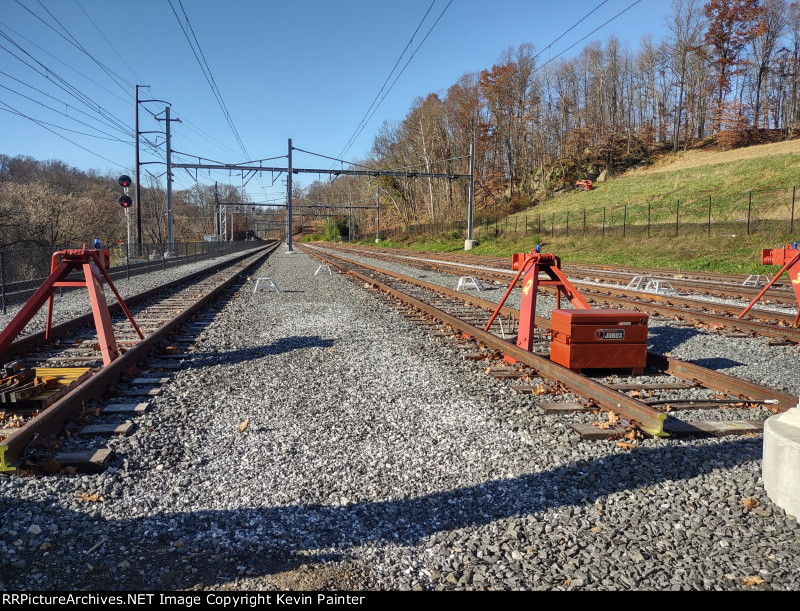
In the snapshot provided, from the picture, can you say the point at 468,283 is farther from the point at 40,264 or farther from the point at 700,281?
the point at 40,264

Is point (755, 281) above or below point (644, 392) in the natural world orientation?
above

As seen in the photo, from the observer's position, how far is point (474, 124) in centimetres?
7450

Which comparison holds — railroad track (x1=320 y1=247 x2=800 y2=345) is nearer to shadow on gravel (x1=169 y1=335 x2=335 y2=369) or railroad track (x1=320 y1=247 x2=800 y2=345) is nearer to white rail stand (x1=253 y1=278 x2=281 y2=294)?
shadow on gravel (x1=169 y1=335 x2=335 y2=369)

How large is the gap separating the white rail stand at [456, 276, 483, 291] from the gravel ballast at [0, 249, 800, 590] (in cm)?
1092

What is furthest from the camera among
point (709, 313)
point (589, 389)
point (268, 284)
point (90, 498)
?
point (268, 284)

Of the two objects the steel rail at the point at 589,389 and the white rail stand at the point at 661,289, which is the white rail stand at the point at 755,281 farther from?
the steel rail at the point at 589,389

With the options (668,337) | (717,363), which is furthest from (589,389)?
(668,337)

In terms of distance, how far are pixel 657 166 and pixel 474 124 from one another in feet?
79.9

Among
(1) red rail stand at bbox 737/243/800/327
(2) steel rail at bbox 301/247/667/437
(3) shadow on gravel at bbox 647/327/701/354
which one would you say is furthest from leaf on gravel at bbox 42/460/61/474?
(1) red rail stand at bbox 737/243/800/327

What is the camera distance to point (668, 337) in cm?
946

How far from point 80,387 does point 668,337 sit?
27.6 feet

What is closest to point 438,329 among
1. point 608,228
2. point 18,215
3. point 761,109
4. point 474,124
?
point 18,215
